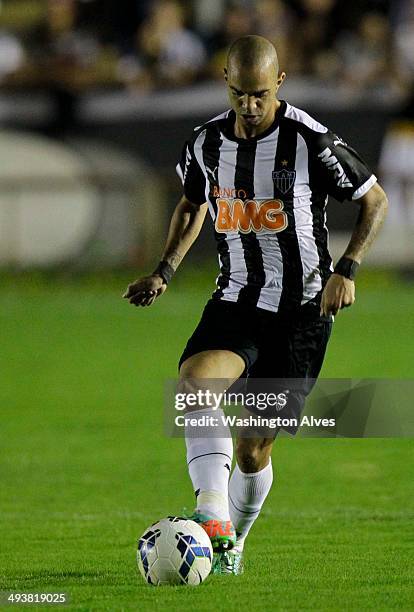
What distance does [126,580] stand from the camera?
17.6 ft

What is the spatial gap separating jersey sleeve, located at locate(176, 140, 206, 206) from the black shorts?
530mm

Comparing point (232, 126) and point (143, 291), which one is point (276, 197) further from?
point (143, 291)

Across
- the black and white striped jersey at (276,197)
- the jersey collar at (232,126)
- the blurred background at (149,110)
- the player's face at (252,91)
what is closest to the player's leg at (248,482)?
the black and white striped jersey at (276,197)

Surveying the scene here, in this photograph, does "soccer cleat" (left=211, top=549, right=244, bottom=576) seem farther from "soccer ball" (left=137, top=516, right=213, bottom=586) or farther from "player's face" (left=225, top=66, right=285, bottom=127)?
"player's face" (left=225, top=66, right=285, bottom=127)

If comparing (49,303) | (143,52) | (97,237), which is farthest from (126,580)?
(143,52)

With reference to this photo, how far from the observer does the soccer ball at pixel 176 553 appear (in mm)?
5066

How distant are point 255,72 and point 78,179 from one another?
1404 cm

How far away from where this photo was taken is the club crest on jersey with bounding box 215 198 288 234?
550cm

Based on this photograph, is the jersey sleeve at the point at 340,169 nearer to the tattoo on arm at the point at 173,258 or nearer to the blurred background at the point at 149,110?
the tattoo on arm at the point at 173,258

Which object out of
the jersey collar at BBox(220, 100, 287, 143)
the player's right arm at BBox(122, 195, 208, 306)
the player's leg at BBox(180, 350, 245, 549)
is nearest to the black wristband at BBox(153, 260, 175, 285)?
the player's right arm at BBox(122, 195, 208, 306)

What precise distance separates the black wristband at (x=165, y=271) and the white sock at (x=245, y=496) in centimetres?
86

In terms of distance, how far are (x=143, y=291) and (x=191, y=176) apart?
59 centimetres

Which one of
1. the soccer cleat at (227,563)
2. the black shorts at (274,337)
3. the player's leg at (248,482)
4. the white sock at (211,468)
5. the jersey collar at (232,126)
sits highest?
the jersey collar at (232,126)

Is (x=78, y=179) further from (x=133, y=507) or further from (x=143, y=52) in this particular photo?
(x=133, y=507)
